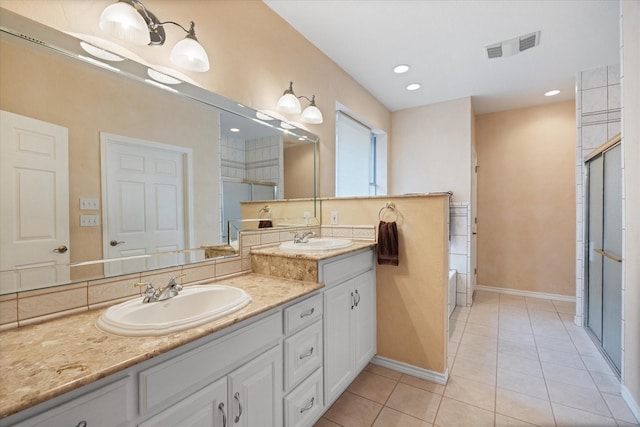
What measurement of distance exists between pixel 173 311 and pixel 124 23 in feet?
3.91

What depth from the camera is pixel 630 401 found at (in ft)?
5.32

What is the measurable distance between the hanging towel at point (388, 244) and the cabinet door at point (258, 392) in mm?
1048

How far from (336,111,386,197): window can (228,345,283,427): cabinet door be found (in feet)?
6.38

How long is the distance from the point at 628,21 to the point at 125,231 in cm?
299

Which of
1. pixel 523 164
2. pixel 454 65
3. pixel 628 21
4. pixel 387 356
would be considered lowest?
pixel 387 356

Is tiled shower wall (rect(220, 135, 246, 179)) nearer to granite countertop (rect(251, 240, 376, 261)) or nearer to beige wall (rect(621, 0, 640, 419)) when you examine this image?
granite countertop (rect(251, 240, 376, 261))

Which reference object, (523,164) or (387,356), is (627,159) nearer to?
(387,356)

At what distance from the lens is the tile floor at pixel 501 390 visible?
1578mm

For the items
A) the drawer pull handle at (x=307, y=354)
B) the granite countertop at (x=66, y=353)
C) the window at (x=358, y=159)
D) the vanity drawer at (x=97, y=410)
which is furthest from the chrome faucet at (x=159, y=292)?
the window at (x=358, y=159)

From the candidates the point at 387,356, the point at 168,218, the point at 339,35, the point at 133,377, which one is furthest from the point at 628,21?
the point at 133,377

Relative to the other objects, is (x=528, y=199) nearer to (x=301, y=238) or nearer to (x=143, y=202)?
(x=301, y=238)

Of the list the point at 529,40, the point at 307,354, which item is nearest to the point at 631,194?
the point at 529,40

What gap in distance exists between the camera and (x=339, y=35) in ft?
7.55

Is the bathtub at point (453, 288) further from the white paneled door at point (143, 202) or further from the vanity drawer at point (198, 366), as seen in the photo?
the white paneled door at point (143, 202)
